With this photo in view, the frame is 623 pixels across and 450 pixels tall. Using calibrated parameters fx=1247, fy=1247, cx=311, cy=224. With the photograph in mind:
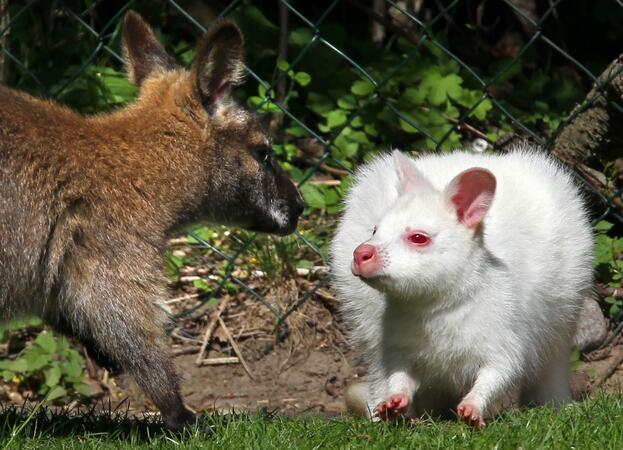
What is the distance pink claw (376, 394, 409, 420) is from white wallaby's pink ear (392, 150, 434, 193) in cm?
79

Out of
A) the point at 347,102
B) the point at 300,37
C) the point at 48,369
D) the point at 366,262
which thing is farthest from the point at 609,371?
the point at 300,37

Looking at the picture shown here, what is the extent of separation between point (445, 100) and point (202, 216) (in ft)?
7.69

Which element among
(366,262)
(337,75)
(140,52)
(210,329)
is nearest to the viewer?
(366,262)

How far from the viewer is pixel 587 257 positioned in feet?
17.2

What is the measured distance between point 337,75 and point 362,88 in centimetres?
46

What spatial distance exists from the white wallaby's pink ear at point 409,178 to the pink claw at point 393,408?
2.59 feet

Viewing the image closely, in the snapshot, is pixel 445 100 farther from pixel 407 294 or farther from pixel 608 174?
pixel 407 294

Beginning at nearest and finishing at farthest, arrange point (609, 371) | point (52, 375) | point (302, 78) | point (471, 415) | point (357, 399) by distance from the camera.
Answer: point (471, 415), point (357, 399), point (609, 371), point (52, 375), point (302, 78)

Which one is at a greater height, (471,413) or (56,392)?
A: (471,413)

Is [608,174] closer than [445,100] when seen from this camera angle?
Yes

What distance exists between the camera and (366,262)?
14.4ft

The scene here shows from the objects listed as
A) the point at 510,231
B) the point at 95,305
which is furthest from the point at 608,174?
the point at 95,305

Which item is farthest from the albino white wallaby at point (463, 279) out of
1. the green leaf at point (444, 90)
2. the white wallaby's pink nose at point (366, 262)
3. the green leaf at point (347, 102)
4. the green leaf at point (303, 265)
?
the green leaf at point (347, 102)

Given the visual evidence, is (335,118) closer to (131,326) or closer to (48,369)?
(48,369)
